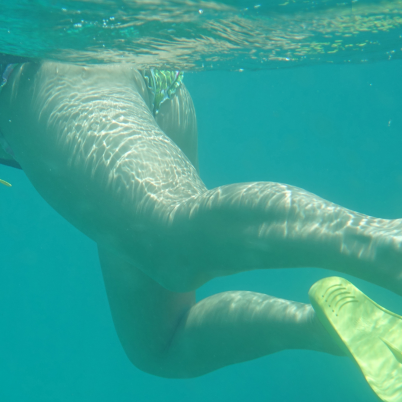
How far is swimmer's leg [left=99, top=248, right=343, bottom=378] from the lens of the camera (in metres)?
2.90

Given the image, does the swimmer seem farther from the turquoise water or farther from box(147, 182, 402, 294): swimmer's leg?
the turquoise water

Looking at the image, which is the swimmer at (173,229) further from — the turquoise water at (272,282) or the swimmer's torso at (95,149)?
the turquoise water at (272,282)

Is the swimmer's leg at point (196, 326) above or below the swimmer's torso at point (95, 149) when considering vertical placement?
below

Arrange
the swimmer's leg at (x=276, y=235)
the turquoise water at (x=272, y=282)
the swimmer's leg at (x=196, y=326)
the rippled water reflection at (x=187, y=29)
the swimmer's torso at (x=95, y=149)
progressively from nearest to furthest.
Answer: the swimmer's leg at (x=276, y=235), the swimmer's torso at (x=95, y=149), the swimmer's leg at (x=196, y=326), the rippled water reflection at (x=187, y=29), the turquoise water at (x=272, y=282)

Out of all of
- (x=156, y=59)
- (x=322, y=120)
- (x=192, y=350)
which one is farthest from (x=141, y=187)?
(x=322, y=120)

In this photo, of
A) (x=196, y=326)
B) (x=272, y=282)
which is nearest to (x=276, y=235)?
(x=196, y=326)

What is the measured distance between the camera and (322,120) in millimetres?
29203

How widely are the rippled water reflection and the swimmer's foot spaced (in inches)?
128

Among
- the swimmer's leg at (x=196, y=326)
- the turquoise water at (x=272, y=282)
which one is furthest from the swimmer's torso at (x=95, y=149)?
the turquoise water at (x=272, y=282)

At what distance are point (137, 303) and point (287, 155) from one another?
27827 mm

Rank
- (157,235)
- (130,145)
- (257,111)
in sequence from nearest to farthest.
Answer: (157,235) → (130,145) → (257,111)

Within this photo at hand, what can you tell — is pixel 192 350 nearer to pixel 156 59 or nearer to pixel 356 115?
pixel 156 59

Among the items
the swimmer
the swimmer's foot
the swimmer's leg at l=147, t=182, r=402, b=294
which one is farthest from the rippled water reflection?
the swimmer's foot

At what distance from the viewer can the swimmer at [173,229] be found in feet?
6.29
